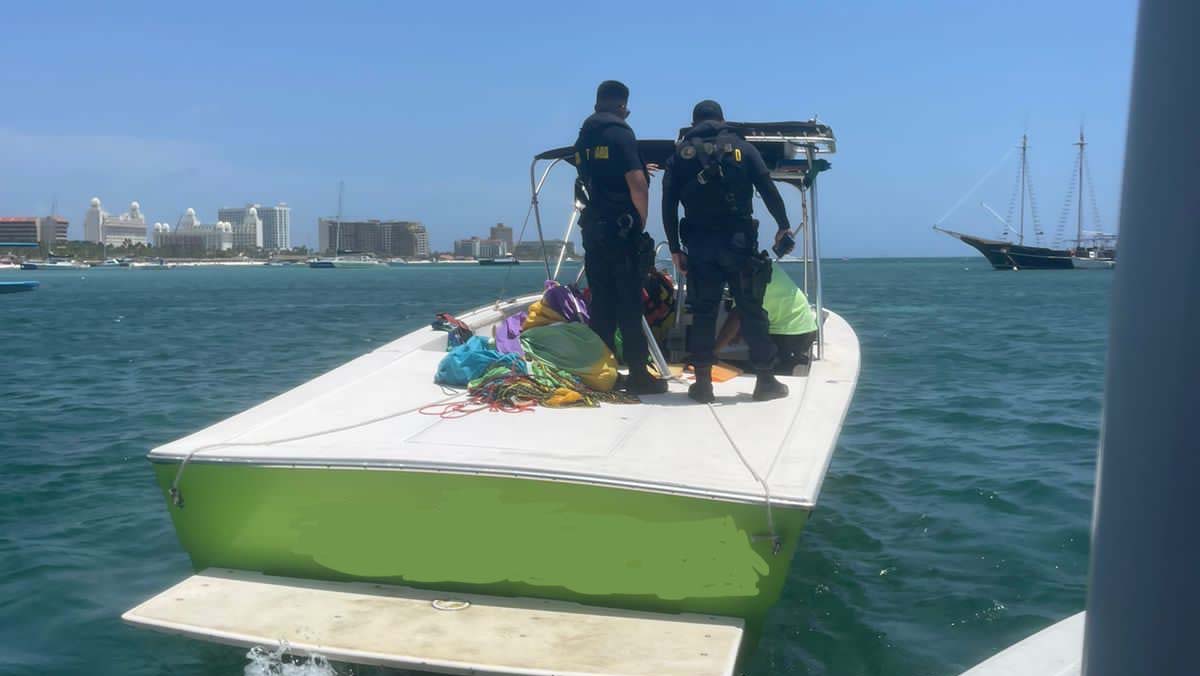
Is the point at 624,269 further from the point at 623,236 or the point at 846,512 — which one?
the point at 846,512

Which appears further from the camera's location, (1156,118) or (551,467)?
(551,467)

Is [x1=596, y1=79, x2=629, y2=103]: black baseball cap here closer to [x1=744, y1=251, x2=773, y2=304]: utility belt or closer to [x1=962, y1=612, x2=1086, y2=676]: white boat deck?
[x1=744, y1=251, x2=773, y2=304]: utility belt

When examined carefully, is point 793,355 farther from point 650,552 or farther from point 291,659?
point 291,659

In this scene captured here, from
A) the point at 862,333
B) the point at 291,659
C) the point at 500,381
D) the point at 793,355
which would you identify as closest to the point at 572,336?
the point at 500,381

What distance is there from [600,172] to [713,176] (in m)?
0.61

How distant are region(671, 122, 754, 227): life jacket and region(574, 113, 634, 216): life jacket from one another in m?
0.30

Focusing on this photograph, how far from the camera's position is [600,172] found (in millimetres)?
5355

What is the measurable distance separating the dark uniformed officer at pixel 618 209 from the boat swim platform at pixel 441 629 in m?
2.01

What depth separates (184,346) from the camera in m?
19.2

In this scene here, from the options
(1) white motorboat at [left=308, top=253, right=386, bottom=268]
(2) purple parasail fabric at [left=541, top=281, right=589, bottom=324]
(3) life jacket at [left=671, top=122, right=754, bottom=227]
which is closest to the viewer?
(3) life jacket at [left=671, top=122, right=754, bottom=227]

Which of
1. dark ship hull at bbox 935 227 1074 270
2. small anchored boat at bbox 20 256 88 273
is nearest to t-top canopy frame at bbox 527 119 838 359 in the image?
dark ship hull at bbox 935 227 1074 270

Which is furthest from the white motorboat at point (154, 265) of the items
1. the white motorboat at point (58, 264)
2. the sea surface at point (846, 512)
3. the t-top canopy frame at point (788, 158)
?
the t-top canopy frame at point (788, 158)

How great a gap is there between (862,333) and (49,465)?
16925 millimetres

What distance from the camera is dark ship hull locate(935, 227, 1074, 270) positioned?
243 ft
